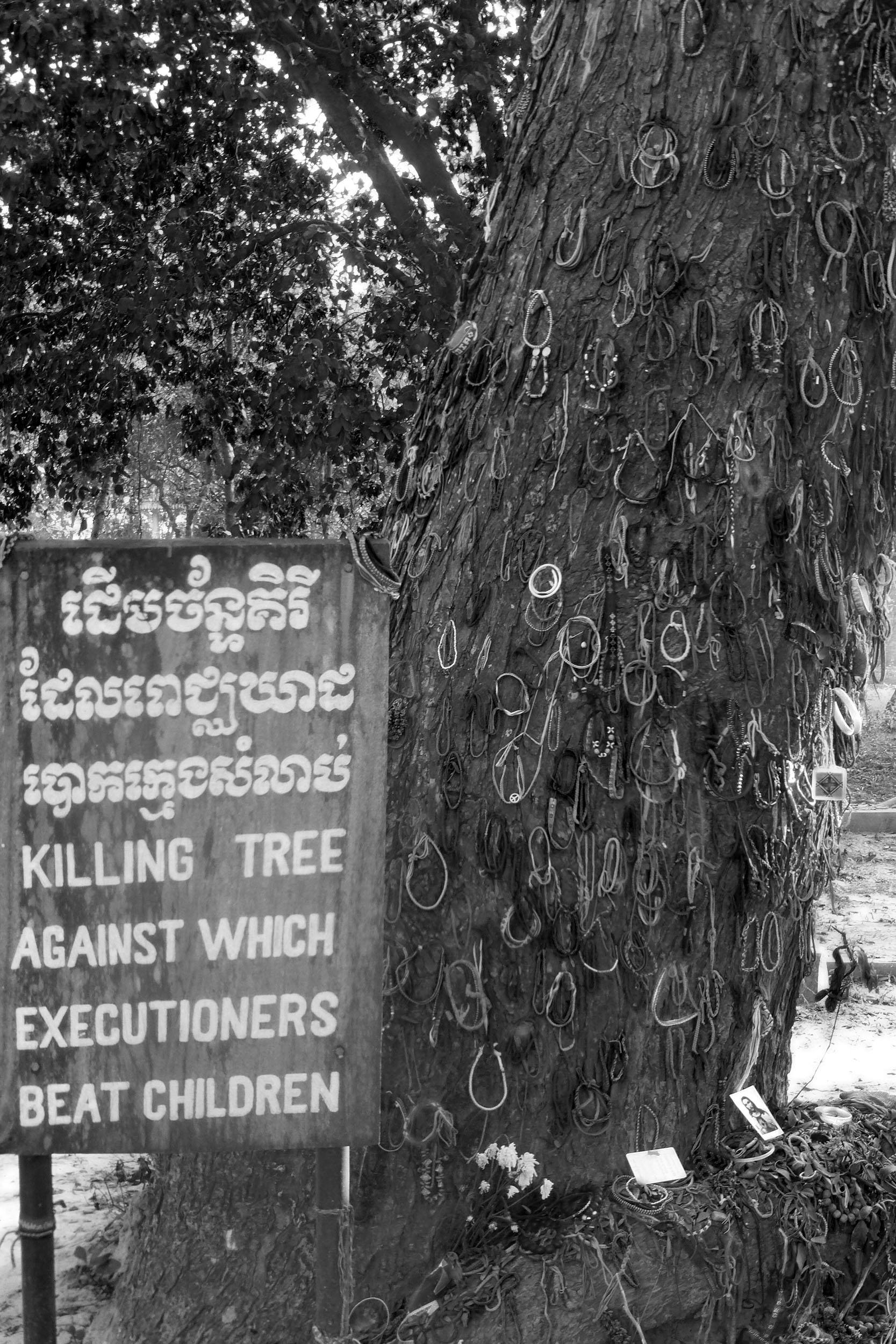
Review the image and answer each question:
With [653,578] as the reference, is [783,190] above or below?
above

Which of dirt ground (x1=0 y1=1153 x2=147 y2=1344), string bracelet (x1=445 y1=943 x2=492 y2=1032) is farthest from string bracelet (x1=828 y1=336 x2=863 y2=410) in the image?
dirt ground (x1=0 y1=1153 x2=147 y2=1344)

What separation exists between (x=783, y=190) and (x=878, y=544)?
961 millimetres

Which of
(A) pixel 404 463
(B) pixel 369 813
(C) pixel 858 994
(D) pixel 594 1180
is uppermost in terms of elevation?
(A) pixel 404 463

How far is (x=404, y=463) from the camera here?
11.4ft

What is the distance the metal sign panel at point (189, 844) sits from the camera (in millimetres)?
2248

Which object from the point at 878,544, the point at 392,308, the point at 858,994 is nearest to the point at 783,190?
the point at 878,544

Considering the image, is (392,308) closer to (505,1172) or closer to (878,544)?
(878,544)

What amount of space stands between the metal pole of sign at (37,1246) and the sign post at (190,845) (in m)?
0.15

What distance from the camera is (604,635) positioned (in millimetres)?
3117

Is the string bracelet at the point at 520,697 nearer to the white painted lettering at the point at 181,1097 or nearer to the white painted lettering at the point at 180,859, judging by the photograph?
the white painted lettering at the point at 180,859

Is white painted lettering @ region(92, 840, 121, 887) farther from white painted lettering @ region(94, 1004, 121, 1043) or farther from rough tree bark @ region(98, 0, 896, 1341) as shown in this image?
rough tree bark @ region(98, 0, 896, 1341)

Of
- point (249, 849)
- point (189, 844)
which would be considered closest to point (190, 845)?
point (189, 844)

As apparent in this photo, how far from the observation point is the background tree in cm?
310

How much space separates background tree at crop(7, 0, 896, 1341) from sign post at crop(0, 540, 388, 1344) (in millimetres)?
793
